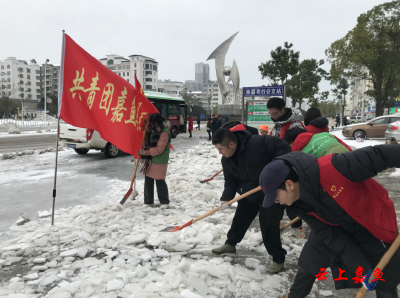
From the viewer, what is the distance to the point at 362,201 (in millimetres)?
1858

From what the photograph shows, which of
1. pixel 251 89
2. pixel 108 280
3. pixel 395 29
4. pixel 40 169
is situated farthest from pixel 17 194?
pixel 395 29

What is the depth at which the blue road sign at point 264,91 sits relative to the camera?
33.4ft

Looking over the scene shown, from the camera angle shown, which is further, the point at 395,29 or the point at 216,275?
the point at 395,29

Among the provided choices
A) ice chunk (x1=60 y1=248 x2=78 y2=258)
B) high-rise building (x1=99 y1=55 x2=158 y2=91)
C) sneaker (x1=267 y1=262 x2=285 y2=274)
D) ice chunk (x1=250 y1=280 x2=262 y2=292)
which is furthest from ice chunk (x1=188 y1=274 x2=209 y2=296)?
high-rise building (x1=99 y1=55 x2=158 y2=91)

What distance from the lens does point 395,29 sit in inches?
909

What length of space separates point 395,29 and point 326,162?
27.0m

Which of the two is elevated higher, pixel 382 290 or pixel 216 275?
pixel 382 290

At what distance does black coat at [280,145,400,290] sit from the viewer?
5.83 feet

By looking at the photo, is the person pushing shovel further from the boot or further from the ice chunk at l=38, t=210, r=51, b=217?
the ice chunk at l=38, t=210, r=51, b=217

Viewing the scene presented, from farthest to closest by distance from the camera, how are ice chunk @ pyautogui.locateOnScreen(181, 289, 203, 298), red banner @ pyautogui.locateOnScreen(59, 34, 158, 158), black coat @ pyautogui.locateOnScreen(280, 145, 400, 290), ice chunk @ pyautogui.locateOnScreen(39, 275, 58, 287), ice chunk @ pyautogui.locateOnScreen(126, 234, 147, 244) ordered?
red banner @ pyautogui.locateOnScreen(59, 34, 158, 158)
ice chunk @ pyautogui.locateOnScreen(126, 234, 147, 244)
ice chunk @ pyautogui.locateOnScreen(39, 275, 58, 287)
ice chunk @ pyautogui.locateOnScreen(181, 289, 203, 298)
black coat @ pyautogui.locateOnScreen(280, 145, 400, 290)

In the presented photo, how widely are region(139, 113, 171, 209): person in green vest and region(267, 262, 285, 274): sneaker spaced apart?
99.3 inches

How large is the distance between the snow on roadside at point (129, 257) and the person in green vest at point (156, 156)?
0.29 m

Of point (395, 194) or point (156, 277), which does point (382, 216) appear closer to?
point (156, 277)

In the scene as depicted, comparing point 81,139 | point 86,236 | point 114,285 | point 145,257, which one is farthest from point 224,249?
point 81,139
